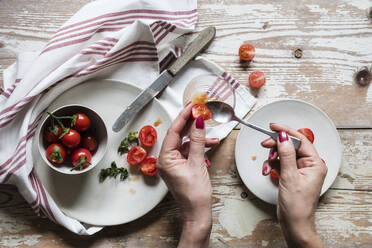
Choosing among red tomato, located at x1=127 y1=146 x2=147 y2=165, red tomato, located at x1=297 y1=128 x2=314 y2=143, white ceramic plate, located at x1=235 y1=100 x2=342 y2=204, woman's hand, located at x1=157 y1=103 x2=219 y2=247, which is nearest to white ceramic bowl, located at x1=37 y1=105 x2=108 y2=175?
red tomato, located at x1=127 y1=146 x2=147 y2=165

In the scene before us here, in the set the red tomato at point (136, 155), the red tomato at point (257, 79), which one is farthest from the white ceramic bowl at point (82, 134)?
the red tomato at point (257, 79)

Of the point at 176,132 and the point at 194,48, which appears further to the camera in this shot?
the point at 194,48

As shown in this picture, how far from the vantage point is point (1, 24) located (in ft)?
4.40

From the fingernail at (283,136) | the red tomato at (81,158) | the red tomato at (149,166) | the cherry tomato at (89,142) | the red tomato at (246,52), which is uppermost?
the red tomato at (246,52)

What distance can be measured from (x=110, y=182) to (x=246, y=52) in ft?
2.39

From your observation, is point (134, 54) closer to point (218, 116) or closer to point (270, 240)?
point (218, 116)

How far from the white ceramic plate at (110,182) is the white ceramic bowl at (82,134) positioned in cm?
6

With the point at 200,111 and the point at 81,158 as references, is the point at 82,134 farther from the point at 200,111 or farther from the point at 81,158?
the point at 200,111

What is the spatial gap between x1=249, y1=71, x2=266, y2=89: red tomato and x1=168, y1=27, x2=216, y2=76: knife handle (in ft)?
0.73

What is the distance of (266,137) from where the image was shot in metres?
1.30

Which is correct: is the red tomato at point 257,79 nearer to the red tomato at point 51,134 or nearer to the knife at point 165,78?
the knife at point 165,78

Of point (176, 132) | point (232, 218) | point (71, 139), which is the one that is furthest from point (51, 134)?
point (232, 218)

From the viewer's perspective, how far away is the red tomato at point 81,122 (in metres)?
1.13

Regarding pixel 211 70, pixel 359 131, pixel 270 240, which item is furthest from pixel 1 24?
pixel 359 131
